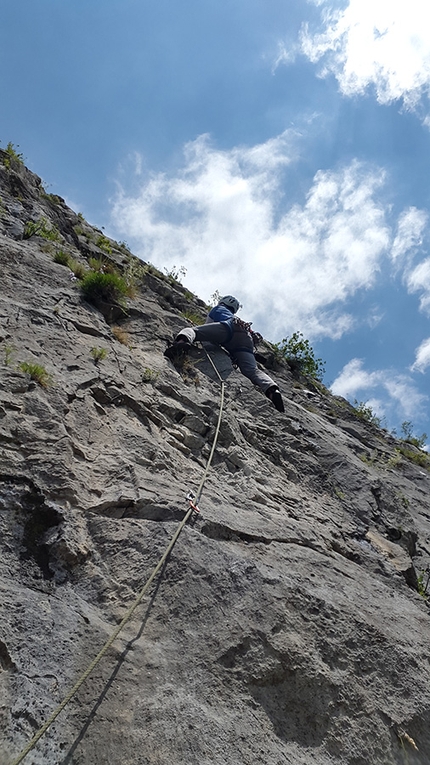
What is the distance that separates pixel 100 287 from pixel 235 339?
8.90 ft

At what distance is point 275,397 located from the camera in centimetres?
778

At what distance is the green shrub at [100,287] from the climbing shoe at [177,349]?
3.79ft

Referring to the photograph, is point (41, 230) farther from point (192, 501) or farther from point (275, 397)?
point (192, 501)

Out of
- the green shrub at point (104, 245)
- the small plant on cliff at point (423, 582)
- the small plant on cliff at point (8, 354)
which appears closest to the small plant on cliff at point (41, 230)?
the green shrub at point (104, 245)

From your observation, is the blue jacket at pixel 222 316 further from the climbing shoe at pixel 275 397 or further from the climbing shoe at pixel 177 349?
the climbing shoe at pixel 177 349

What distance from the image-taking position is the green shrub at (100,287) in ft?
23.5

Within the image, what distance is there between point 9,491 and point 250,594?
1815 millimetres

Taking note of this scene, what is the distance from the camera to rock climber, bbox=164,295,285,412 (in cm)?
778

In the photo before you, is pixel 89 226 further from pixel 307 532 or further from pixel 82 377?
pixel 307 532

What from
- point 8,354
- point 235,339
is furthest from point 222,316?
point 8,354

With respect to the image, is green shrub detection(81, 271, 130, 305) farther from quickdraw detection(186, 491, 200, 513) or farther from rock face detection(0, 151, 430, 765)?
quickdraw detection(186, 491, 200, 513)

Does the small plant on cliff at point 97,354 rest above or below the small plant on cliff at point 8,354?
above

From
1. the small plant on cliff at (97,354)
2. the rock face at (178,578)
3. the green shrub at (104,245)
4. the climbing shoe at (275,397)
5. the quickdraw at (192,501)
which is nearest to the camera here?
the rock face at (178,578)

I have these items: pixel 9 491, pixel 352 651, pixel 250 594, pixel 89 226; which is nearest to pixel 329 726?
pixel 352 651
